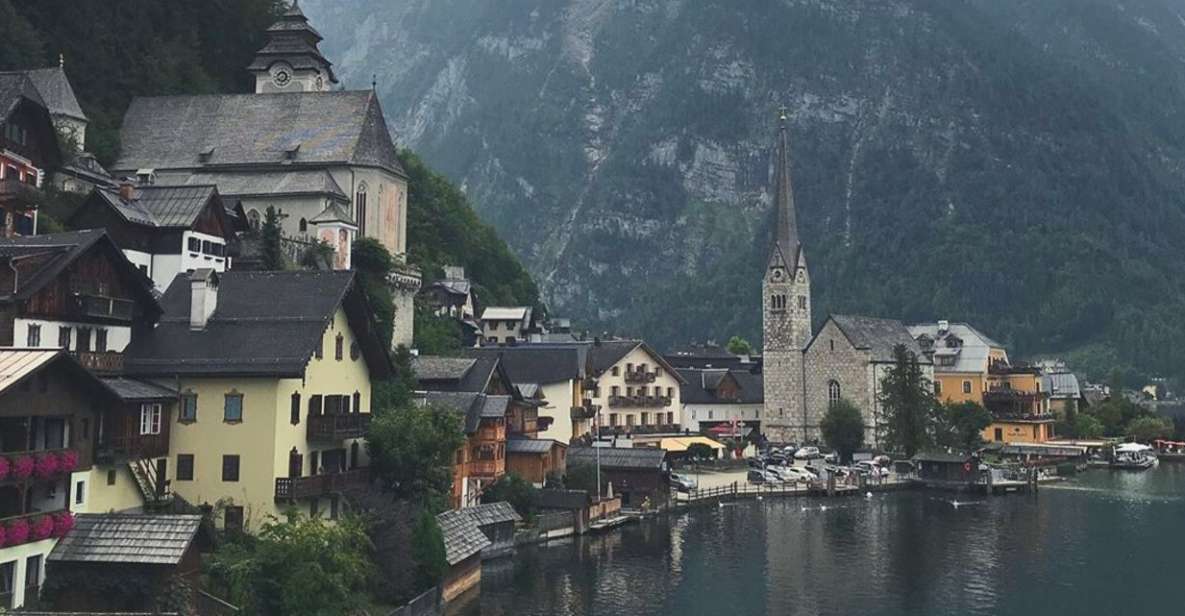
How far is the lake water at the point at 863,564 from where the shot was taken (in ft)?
170

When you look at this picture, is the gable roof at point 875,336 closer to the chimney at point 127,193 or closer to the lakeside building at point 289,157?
the lakeside building at point 289,157

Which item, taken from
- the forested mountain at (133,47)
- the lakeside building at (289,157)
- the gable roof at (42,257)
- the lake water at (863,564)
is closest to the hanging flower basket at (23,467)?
the gable roof at (42,257)

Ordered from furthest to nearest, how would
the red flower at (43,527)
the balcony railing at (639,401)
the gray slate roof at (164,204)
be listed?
the balcony railing at (639,401)
the gray slate roof at (164,204)
the red flower at (43,527)

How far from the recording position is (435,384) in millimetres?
70125

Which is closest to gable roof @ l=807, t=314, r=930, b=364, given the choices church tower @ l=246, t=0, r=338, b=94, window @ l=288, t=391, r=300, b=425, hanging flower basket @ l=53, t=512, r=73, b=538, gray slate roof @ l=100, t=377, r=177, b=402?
church tower @ l=246, t=0, r=338, b=94

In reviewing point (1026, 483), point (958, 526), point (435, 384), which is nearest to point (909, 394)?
point (1026, 483)

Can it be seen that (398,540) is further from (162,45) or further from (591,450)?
(162,45)

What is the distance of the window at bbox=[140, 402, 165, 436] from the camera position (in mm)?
40312

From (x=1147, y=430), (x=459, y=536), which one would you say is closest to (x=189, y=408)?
(x=459, y=536)

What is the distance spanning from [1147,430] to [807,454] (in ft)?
165

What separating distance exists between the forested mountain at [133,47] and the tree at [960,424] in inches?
2043

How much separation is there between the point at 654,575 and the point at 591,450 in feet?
83.8

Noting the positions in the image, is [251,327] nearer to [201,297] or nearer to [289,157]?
[201,297]

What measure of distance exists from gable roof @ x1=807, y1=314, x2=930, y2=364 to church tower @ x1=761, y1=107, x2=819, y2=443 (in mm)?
3359
